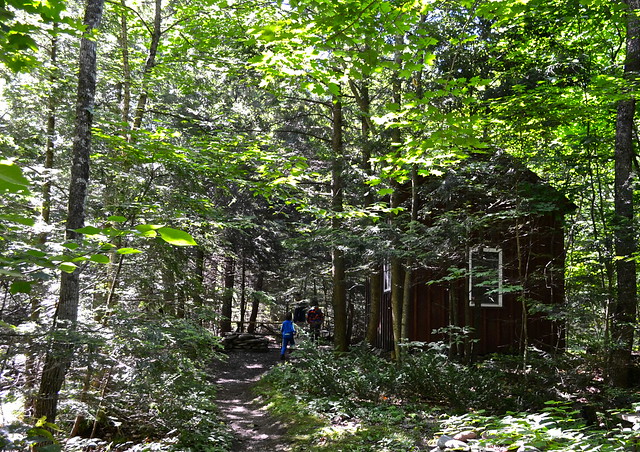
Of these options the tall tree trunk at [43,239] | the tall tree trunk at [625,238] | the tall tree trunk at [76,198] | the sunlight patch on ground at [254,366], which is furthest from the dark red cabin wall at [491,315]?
the tall tree trunk at [76,198]

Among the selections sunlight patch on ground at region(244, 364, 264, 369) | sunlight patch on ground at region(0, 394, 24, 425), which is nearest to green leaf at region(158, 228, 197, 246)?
sunlight patch on ground at region(0, 394, 24, 425)

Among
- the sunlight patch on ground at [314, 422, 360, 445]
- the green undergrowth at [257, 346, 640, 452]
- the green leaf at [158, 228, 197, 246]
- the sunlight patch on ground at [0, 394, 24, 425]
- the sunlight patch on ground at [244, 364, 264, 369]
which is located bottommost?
the sunlight patch on ground at [244, 364, 264, 369]

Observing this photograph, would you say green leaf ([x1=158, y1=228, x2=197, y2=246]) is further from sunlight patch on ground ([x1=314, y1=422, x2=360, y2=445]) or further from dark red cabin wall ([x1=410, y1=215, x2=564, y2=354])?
dark red cabin wall ([x1=410, y1=215, x2=564, y2=354])

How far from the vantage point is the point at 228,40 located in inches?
370

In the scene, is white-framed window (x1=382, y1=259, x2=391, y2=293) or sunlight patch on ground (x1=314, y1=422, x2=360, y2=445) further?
white-framed window (x1=382, y1=259, x2=391, y2=293)

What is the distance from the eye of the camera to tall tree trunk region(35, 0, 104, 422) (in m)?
4.39

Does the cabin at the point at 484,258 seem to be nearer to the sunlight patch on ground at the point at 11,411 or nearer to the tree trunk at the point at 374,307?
the tree trunk at the point at 374,307

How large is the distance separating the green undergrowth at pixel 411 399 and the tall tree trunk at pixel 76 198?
3.81 metres

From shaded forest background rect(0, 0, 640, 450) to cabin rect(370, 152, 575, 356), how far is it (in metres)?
0.33

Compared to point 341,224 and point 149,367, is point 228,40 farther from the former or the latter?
point 149,367

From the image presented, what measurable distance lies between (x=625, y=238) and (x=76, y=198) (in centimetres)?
888

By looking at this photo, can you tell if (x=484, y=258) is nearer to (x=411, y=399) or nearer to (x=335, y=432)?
(x=411, y=399)

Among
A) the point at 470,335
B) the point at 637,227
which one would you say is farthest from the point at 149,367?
the point at 470,335

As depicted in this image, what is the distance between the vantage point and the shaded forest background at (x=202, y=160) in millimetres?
4277
